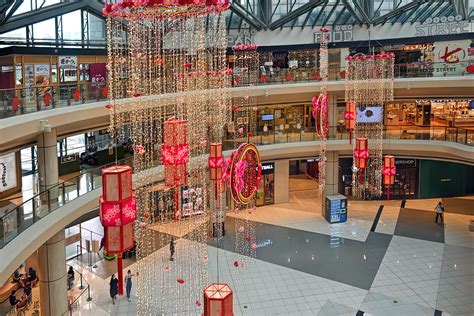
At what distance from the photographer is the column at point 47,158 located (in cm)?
1358

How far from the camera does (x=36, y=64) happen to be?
61.4 ft

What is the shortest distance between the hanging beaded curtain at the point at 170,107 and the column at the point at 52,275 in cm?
230

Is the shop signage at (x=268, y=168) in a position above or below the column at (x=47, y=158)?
below

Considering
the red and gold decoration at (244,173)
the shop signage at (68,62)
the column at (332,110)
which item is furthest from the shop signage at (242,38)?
the red and gold decoration at (244,173)

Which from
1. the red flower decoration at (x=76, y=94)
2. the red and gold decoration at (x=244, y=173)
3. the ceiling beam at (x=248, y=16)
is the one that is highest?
the ceiling beam at (x=248, y=16)

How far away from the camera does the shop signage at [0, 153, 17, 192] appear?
50.7ft

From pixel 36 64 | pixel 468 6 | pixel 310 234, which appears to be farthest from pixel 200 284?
pixel 468 6

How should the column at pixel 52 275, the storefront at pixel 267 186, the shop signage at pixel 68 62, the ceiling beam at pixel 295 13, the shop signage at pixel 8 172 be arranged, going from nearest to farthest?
1. the column at pixel 52 275
2. the shop signage at pixel 8 172
3. the shop signage at pixel 68 62
4. the storefront at pixel 267 186
5. the ceiling beam at pixel 295 13

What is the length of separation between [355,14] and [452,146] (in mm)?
13020

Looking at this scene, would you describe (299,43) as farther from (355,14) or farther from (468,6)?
(468,6)

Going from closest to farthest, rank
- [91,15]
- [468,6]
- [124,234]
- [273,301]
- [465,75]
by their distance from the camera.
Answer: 1. [124,234]
2. [273,301]
3. [465,75]
4. [91,15]
5. [468,6]

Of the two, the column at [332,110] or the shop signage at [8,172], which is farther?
the column at [332,110]

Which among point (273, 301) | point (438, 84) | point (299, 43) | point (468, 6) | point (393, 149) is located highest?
point (468, 6)

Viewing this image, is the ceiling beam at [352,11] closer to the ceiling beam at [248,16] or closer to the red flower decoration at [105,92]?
the ceiling beam at [248,16]
